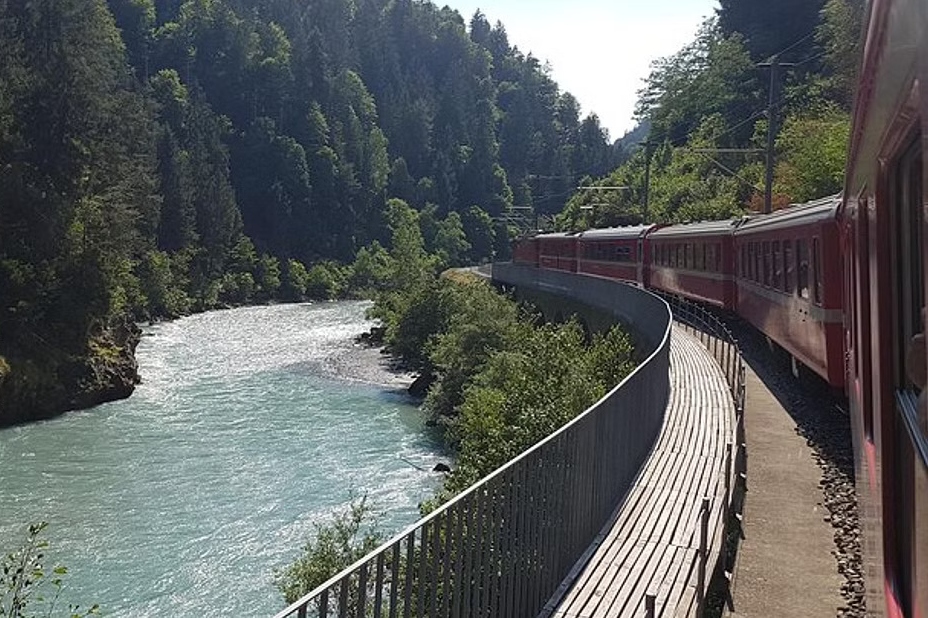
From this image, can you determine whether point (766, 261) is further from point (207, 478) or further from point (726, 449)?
point (207, 478)

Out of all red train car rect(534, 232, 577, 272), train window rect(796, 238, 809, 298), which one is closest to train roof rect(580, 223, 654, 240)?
red train car rect(534, 232, 577, 272)

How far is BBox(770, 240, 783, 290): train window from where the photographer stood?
1555 cm

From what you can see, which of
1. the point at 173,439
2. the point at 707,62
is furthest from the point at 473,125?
the point at 173,439

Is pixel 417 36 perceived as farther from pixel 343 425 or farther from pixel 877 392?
pixel 877 392

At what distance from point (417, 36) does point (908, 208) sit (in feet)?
556

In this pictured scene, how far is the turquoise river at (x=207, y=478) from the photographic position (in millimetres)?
15992

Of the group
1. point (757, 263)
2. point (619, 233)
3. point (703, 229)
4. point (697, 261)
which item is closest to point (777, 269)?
point (757, 263)

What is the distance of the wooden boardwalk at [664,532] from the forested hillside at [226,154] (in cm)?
2380

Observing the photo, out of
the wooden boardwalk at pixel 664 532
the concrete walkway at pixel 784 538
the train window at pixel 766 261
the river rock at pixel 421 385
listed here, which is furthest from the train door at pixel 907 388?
the river rock at pixel 421 385

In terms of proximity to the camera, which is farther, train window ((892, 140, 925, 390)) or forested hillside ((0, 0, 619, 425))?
forested hillside ((0, 0, 619, 425))

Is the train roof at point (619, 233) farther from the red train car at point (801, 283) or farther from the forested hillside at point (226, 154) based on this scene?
the forested hillside at point (226, 154)

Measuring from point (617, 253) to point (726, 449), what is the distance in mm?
25621

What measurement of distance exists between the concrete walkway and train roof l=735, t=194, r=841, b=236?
3194 millimetres

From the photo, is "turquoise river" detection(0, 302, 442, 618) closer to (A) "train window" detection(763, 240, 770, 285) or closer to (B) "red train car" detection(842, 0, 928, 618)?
(A) "train window" detection(763, 240, 770, 285)
